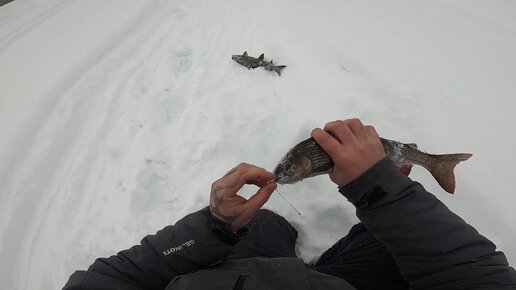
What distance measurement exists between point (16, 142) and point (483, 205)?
15.6 feet

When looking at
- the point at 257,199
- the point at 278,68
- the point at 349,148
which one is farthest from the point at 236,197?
the point at 278,68

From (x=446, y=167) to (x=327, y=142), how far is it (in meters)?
1.35

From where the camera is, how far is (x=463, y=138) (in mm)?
3301

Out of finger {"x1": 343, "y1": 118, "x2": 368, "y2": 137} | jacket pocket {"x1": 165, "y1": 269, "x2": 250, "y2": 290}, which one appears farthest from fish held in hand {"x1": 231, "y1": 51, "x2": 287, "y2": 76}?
jacket pocket {"x1": 165, "y1": 269, "x2": 250, "y2": 290}

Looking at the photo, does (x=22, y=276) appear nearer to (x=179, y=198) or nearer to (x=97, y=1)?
(x=179, y=198)

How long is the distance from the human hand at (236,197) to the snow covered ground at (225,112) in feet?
3.87

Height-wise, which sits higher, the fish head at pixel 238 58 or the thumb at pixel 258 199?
the thumb at pixel 258 199

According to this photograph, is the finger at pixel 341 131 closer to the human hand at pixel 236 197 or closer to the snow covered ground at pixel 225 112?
the human hand at pixel 236 197

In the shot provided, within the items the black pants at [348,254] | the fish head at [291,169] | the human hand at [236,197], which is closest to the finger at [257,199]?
the human hand at [236,197]

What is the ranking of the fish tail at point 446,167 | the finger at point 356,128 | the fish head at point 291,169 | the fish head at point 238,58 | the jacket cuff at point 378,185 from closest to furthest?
the jacket cuff at point 378,185, the finger at point 356,128, the fish head at point 291,169, the fish tail at point 446,167, the fish head at point 238,58

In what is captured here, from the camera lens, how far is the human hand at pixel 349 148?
1625mm

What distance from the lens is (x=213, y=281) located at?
5.32 ft

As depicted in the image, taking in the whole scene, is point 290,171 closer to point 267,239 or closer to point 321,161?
point 321,161

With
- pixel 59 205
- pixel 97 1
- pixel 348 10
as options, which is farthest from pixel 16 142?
pixel 97 1
